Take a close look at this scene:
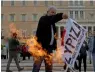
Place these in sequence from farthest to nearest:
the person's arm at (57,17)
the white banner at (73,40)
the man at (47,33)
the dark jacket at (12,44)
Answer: the dark jacket at (12,44) → the white banner at (73,40) → the man at (47,33) → the person's arm at (57,17)

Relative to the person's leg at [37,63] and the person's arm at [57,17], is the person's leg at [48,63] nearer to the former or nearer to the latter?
the person's leg at [37,63]

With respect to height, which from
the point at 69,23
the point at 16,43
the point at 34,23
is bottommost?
the point at 34,23

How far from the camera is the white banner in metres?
10.7

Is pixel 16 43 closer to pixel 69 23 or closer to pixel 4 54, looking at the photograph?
pixel 69 23

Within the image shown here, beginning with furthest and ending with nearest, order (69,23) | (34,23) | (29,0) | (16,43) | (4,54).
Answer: (29,0)
(34,23)
(4,54)
(16,43)
(69,23)

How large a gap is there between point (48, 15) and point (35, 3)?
96930 millimetres

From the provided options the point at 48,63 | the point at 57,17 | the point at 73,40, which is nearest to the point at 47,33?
the point at 57,17

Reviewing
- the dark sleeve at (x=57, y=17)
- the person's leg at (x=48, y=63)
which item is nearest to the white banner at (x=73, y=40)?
the person's leg at (x=48, y=63)

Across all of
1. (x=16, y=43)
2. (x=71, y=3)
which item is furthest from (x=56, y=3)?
(x=16, y=43)

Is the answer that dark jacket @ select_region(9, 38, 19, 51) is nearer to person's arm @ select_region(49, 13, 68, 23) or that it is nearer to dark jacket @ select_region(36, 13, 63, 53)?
dark jacket @ select_region(36, 13, 63, 53)

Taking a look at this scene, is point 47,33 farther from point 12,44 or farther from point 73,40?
point 12,44

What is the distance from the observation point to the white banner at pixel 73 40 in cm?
1070

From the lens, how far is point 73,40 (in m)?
10.8

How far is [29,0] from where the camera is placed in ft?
374
